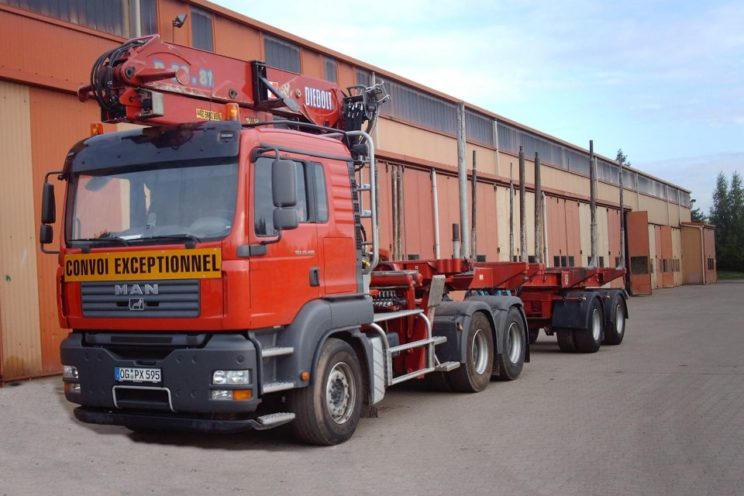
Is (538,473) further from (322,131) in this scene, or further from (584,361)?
(584,361)

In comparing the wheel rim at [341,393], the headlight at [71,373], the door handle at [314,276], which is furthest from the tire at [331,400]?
the headlight at [71,373]

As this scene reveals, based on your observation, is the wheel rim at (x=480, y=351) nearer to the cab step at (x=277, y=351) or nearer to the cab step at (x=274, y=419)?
the cab step at (x=274, y=419)

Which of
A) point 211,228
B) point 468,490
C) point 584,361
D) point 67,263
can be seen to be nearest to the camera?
point 468,490

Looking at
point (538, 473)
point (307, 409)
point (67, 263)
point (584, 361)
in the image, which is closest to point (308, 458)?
point (307, 409)

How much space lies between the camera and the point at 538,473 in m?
6.11

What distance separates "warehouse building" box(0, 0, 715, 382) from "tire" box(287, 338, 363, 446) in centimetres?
559

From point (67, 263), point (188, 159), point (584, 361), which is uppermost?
point (188, 159)

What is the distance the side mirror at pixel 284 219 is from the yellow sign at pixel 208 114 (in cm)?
155

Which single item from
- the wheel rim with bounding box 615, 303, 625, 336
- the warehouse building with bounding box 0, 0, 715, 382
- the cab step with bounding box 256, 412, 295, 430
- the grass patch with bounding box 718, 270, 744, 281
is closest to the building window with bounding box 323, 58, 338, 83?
the warehouse building with bounding box 0, 0, 715, 382

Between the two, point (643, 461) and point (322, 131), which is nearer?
point (643, 461)

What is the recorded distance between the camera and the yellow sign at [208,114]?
7.53m

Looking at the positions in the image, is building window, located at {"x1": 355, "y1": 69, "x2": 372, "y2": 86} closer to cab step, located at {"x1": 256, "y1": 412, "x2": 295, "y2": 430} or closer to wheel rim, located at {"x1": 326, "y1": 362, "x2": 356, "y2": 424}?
wheel rim, located at {"x1": 326, "y1": 362, "x2": 356, "y2": 424}

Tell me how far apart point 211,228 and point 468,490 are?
9.67ft

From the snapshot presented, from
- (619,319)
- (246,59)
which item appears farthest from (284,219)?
(619,319)
